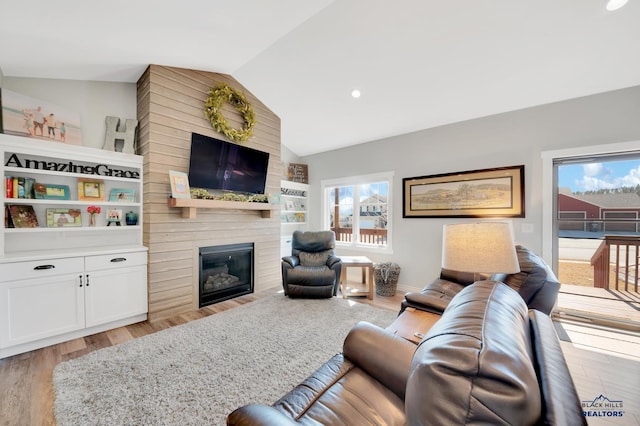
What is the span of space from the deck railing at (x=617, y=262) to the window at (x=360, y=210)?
8.08ft

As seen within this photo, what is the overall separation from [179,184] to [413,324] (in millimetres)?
2860

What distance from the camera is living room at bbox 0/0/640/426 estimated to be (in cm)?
266

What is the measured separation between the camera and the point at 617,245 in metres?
2.79

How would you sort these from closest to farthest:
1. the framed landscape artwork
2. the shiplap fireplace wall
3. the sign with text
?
the framed landscape artwork, the shiplap fireplace wall, the sign with text

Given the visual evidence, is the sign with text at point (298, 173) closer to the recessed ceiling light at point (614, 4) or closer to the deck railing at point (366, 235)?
the deck railing at point (366, 235)

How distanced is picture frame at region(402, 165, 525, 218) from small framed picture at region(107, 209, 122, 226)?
12.8 feet

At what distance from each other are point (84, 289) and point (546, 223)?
5085mm

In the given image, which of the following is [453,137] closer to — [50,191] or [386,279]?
[386,279]

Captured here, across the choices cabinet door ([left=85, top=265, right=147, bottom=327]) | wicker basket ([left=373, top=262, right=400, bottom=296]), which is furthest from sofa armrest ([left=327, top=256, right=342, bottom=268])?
cabinet door ([left=85, top=265, right=147, bottom=327])

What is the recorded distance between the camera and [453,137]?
362 cm

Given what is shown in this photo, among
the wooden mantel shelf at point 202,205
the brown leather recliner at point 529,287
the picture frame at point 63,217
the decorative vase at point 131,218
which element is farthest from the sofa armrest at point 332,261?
the picture frame at point 63,217

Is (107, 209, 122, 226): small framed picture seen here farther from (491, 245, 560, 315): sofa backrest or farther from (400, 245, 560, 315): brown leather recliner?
(491, 245, 560, 315): sofa backrest

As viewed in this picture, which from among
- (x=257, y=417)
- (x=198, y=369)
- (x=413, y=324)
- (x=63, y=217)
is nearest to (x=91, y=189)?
(x=63, y=217)

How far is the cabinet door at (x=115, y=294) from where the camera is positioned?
8.32 feet
